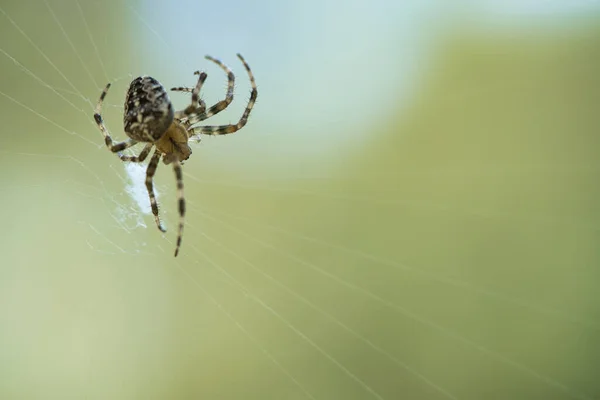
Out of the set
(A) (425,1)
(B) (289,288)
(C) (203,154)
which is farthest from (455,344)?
(A) (425,1)

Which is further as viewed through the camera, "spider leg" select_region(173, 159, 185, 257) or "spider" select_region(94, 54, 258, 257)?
"spider" select_region(94, 54, 258, 257)

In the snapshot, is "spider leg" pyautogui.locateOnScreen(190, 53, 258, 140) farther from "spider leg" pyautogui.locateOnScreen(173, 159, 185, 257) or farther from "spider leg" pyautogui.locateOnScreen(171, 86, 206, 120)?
"spider leg" pyautogui.locateOnScreen(173, 159, 185, 257)

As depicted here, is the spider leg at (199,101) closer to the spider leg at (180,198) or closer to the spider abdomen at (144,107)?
the spider abdomen at (144,107)

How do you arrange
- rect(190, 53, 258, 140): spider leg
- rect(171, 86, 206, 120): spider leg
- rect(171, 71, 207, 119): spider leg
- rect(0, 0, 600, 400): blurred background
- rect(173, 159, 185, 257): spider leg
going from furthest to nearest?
rect(0, 0, 600, 400): blurred background → rect(190, 53, 258, 140): spider leg → rect(171, 86, 206, 120): spider leg → rect(171, 71, 207, 119): spider leg → rect(173, 159, 185, 257): spider leg

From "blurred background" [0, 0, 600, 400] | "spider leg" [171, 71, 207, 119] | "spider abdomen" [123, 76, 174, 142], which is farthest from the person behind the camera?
"blurred background" [0, 0, 600, 400]

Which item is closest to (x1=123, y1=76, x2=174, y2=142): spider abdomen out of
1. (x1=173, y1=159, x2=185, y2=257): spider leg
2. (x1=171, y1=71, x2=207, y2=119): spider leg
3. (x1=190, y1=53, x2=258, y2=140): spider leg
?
(x1=171, y1=71, x2=207, y2=119): spider leg

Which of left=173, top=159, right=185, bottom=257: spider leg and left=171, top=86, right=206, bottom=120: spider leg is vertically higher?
left=171, top=86, right=206, bottom=120: spider leg

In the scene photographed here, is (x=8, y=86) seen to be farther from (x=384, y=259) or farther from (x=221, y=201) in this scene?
(x=384, y=259)
